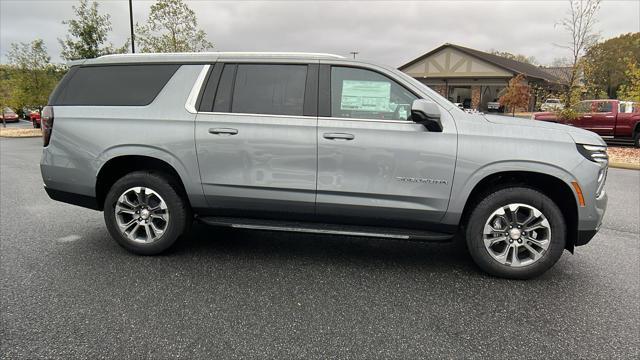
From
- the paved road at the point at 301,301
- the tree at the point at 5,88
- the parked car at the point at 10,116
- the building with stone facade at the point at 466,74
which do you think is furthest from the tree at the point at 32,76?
the building with stone facade at the point at 466,74

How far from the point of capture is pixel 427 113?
319 cm

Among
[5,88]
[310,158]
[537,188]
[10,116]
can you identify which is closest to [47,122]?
[310,158]

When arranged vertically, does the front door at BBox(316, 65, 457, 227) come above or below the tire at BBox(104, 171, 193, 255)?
above

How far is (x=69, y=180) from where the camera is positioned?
3.92 metres

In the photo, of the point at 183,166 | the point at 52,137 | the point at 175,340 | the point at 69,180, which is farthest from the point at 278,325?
the point at 52,137

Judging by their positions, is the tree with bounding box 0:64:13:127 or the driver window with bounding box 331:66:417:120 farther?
the tree with bounding box 0:64:13:127

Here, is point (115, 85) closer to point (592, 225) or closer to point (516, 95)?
point (592, 225)

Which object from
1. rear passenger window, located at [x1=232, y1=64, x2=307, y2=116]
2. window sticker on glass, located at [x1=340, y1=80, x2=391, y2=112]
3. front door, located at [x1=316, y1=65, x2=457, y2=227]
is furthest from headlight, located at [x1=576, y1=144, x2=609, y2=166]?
rear passenger window, located at [x1=232, y1=64, x2=307, y2=116]

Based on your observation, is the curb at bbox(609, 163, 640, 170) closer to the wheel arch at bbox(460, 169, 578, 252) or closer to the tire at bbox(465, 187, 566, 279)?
the wheel arch at bbox(460, 169, 578, 252)

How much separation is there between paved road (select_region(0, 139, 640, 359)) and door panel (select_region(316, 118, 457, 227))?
607mm

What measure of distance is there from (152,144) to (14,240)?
2.11 m

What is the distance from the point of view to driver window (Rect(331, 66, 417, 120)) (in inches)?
137

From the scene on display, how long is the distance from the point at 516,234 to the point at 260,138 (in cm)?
236

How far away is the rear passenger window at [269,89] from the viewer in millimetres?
3605
